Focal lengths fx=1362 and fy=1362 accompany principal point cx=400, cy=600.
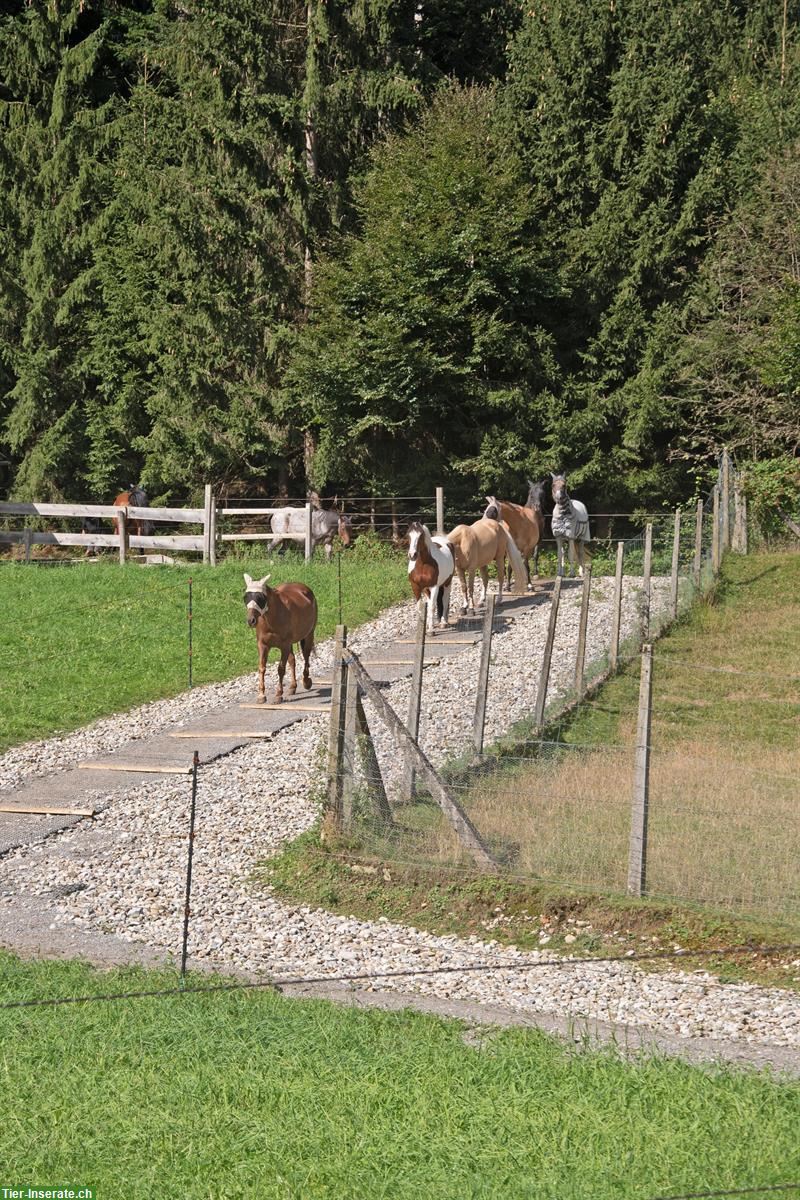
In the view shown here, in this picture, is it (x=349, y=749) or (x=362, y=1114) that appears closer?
(x=362, y=1114)

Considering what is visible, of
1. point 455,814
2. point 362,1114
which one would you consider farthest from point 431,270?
point 362,1114

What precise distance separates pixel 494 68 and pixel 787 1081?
Answer: 127ft

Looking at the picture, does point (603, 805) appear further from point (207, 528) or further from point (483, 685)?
point (207, 528)

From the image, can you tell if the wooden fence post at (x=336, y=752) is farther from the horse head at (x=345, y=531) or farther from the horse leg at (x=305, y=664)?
the horse head at (x=345, y=531)

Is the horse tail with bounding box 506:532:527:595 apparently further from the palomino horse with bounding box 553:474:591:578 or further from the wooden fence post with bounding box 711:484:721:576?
the wooden fence post with bounding box 711:484:721:576

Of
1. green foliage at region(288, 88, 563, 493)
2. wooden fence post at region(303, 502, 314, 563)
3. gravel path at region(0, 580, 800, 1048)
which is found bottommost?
gravel path at region(0, 580, 800, 1048)

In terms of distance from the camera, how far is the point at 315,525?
30.6 metres

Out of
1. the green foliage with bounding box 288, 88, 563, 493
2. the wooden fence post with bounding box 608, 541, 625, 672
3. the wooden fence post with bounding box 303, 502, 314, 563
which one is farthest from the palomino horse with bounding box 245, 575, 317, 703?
the green foliage with bounding box 288, 88, 563, 493

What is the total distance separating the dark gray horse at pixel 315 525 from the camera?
30.6 m

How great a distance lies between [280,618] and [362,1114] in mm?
10900

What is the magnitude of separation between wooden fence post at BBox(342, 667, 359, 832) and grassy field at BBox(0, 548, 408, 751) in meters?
6.22

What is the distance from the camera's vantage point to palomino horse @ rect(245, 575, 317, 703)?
1634cm

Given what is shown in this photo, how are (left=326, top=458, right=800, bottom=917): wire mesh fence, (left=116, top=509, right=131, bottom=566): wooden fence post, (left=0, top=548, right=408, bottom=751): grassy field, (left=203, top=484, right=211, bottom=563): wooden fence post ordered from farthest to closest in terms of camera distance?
1. (left=116, top=509, right=131, bottom=566): wooden fence post
2. (left=203, top=484, right=211, bottom=563): wooden fence post
3. (left=0, top=548, right=408, bottom=751): grassy field
4. (left=326, top=458, right=800, bottom=917): wire mesh fence

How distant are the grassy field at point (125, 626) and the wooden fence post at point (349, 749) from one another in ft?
20.4
